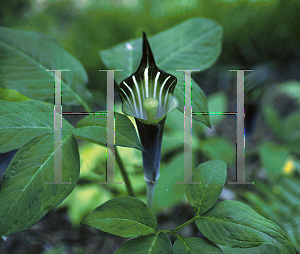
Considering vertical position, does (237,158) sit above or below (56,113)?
below

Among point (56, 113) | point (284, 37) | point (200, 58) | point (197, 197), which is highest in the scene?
point (284, 37)

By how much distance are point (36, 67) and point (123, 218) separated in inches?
13.0

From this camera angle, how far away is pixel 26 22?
101 cm

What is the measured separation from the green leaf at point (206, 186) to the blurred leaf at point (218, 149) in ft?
1.03

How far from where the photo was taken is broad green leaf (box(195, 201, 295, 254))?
0.31m

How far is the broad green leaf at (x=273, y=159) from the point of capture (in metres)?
0.69

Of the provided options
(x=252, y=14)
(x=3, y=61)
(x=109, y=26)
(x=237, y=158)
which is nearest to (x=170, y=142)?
(x=237, y=158)

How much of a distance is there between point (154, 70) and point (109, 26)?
81 cm

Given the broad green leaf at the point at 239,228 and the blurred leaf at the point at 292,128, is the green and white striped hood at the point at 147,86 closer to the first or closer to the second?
the broad green leaf at the point at 239,228

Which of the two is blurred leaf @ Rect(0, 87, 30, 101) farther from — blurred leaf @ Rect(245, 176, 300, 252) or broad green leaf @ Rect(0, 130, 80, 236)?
blurred leaf @ Rect(245, 176, 300, 252)

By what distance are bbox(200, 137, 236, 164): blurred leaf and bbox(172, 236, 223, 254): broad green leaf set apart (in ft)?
1.25

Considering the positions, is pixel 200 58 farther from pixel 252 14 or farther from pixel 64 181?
pixel 252 14

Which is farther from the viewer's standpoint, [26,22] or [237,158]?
[26,22]

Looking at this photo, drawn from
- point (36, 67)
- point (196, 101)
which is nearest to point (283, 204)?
point (196, 101)
